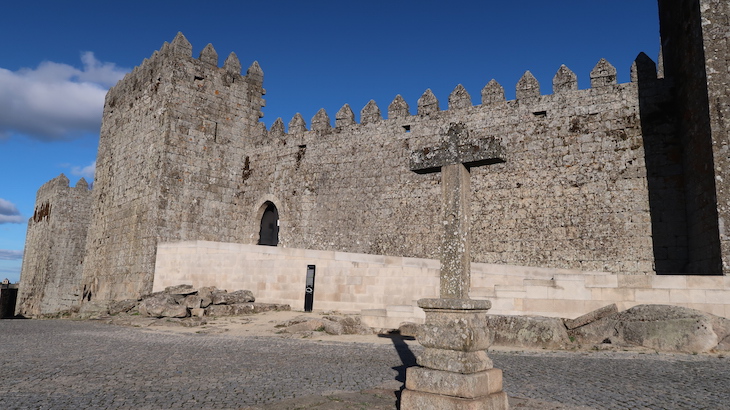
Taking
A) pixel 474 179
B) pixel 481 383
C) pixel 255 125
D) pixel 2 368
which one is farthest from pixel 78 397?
pixel 255 125

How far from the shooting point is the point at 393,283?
36.8 ft

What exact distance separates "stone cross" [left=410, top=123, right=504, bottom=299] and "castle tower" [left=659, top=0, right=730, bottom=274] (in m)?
6.32

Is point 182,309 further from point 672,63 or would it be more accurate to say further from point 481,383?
point 672,63

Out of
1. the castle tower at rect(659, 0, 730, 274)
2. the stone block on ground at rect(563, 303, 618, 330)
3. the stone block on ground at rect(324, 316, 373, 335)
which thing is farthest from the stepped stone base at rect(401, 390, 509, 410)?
the castle tower at rect(659, 0, 730, 274)

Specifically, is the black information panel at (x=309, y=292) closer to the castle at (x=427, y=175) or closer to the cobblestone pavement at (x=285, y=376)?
the castle at (x=427, y=175)

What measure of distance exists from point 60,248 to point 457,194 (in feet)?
76.2

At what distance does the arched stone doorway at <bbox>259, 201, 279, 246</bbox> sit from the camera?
17688 mm

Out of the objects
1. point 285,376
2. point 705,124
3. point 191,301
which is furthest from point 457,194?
point 191,301

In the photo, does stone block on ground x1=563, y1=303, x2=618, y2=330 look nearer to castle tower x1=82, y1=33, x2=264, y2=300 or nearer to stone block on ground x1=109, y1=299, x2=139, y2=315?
stone block on ground x1=109, y1=299, x2=139, y2=315

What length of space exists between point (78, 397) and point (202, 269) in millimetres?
9711

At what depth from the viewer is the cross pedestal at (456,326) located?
3701 millimetres

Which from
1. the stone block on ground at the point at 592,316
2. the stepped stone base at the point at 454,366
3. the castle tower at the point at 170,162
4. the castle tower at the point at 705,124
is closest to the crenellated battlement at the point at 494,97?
the castle tower at the point at 705,124

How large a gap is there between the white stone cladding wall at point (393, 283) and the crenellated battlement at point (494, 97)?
14.0 ft

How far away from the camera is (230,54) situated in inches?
687
